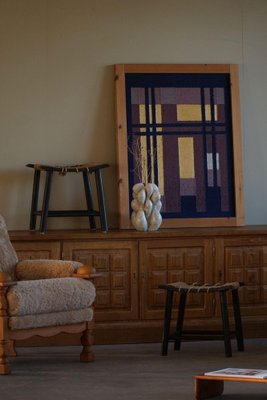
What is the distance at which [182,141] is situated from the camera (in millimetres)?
7660

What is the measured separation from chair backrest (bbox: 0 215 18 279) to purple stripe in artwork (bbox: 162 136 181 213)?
4.88 ft

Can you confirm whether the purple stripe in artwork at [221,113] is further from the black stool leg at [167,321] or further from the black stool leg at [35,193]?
the black stool leg at [167,321]

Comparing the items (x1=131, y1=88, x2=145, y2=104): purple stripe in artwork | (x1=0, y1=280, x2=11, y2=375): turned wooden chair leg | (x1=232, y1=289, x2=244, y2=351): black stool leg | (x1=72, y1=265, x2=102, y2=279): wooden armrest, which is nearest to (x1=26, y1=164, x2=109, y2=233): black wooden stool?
(x1=131, y1=88, x2=145, y2=104): purple stripe in artwork

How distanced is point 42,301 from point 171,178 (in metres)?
2.04

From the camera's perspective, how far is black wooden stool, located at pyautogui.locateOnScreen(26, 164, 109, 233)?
23.7ft

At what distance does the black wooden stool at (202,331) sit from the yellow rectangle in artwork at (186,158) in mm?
1200

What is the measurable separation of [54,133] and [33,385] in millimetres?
2703

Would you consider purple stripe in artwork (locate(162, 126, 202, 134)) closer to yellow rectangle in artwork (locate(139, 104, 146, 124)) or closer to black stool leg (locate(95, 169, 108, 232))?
yellow rectangle in artwork (locate(139, 104, 146, 124))

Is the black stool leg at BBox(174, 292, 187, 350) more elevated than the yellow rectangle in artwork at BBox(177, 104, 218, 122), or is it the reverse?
the yellow rectangle in artwork at BBox(177, 104, 218, 122)

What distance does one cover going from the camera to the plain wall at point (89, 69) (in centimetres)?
759

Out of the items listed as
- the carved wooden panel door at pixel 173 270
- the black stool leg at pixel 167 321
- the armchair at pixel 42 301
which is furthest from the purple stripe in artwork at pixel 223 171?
the armchair at pixel 42 301

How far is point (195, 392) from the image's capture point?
4.90 meters

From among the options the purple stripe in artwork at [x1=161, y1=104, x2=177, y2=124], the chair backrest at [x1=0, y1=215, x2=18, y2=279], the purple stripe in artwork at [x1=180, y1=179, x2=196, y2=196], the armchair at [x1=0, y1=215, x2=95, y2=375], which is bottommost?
the armchair at [x1=0, y1=215, x2=95, y2=375]

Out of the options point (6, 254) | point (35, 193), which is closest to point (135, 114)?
point (35, 193)
